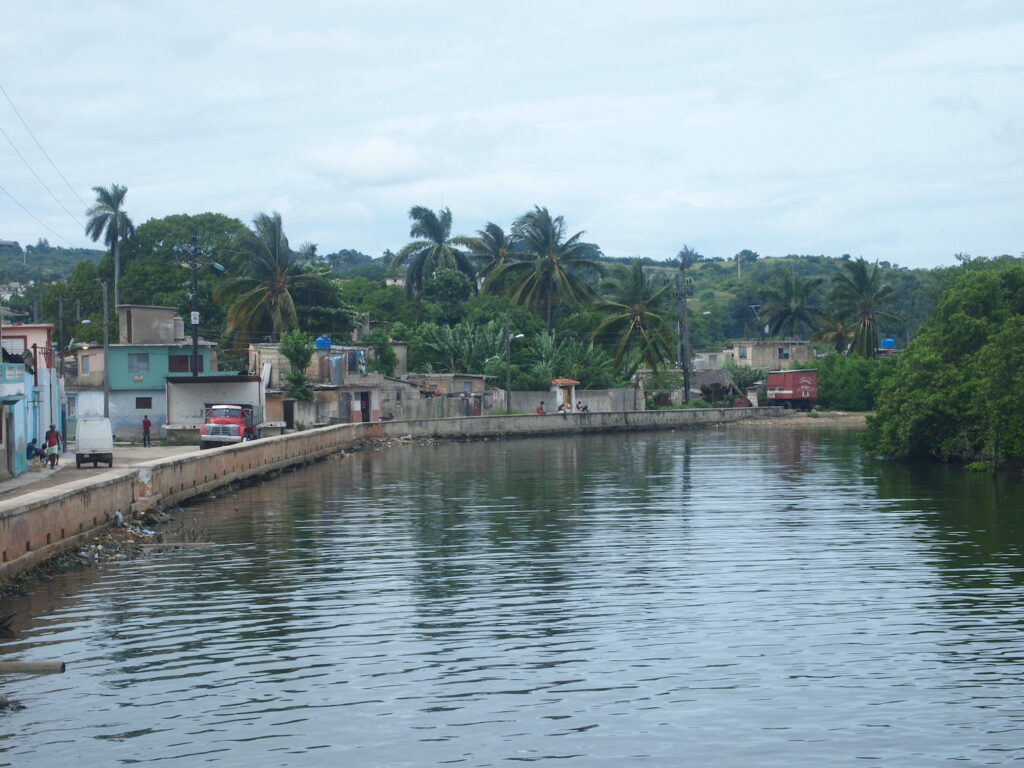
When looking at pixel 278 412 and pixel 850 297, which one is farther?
pixel 850 297

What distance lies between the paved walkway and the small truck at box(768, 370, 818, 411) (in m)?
58.0

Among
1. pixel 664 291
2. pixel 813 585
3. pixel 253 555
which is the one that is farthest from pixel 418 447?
pixel 813 585

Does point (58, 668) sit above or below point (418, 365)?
below

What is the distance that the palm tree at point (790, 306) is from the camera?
4166 inches

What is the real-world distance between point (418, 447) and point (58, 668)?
51.1 meters

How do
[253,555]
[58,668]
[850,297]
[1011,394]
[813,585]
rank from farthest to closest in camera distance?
[850,297] < [1011,394] < [253,555] < [813,585] < [58,668]

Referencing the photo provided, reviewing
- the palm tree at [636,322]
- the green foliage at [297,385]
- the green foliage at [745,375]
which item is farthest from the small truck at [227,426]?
the green foliage at [745,375]

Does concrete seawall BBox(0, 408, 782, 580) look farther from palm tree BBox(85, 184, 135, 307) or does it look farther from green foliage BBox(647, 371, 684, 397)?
palm tree BBox(85, 184, 135, 307)

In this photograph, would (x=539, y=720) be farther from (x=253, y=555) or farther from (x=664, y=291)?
(x=664, y=291)

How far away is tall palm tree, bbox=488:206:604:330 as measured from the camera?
301 feet

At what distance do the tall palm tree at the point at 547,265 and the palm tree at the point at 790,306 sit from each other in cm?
2076

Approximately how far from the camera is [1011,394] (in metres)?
38.5

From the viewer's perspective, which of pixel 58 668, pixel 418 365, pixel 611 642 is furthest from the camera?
pixel 418 365

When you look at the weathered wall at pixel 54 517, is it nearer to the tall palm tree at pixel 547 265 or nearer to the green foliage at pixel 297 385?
the green foliage at pixel 297 385
